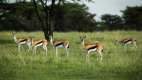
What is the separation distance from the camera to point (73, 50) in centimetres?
1981

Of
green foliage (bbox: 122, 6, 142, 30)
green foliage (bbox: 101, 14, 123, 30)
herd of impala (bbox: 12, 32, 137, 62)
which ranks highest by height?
herd of impala (bbox: 12, 32, 137, 62)

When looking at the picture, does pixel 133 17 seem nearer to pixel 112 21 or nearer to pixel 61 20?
pixel 112 21

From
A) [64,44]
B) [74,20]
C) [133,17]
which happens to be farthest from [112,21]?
[64,44]

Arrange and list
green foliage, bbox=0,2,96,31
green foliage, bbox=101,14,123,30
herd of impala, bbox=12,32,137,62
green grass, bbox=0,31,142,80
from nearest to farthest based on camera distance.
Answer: green grass, bbox=0,31,142,80 < herd of impala, bbox=12,32,137,62 < green foliage, bbox=0,2,96,31 < green foliage, bbox=101,14,123,30

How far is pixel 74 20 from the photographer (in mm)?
46156

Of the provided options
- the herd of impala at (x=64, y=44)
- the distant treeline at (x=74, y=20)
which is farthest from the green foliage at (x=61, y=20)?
the herd of impala at (x=64, y=44)

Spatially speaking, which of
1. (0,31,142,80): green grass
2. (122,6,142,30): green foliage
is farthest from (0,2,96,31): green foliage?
(0,31,142,80): green grass

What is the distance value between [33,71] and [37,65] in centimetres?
Answer: 104

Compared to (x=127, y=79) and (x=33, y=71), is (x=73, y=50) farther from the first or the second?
(x=127, y=79)

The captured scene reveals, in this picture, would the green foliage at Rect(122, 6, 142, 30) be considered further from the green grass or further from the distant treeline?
the green grass

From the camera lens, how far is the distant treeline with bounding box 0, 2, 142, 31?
36.9 m

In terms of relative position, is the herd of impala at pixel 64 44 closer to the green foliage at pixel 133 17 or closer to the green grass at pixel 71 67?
the green grass at pixel 71 67

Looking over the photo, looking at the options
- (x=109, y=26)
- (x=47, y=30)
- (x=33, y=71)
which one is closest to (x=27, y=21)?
(x=109, y=26)

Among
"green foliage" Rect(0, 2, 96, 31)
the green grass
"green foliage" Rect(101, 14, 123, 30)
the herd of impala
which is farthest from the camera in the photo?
"green foliage" Rect(101, 14, 123, 30)
